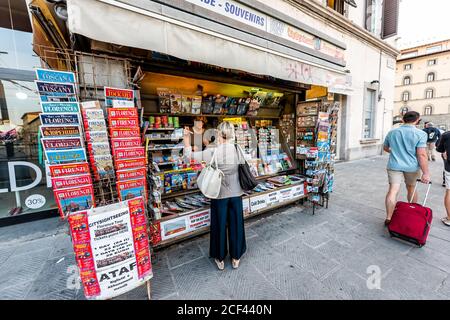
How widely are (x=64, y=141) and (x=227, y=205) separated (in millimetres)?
1664

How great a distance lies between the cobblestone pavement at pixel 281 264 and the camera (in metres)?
1.95

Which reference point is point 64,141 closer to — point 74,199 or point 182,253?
point 74,199

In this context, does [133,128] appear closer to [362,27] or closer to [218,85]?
[218,85]

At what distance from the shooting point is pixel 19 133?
3701 millimetres

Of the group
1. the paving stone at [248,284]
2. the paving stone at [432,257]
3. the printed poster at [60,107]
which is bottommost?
the paving stone at [432,257]

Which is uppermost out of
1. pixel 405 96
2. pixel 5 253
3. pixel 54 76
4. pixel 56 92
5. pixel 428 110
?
pixel 405 96

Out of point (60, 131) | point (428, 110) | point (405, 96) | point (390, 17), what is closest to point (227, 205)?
point (60, 131)

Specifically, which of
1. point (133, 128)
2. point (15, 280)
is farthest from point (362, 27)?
point (15, 280)

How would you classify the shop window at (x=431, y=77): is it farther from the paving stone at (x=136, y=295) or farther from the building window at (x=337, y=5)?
the paving stone at (x=136, y=295)

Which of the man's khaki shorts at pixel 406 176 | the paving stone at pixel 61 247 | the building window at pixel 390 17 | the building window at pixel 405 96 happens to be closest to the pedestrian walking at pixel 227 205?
the paving stone at pixel 61 247

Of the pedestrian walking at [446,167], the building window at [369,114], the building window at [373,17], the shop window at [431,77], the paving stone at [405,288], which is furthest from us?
the shop window at [431,77]

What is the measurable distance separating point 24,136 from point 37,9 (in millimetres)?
2961

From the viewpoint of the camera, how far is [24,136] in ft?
12.2

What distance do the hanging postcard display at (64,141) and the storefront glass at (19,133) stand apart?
9.67 ft
